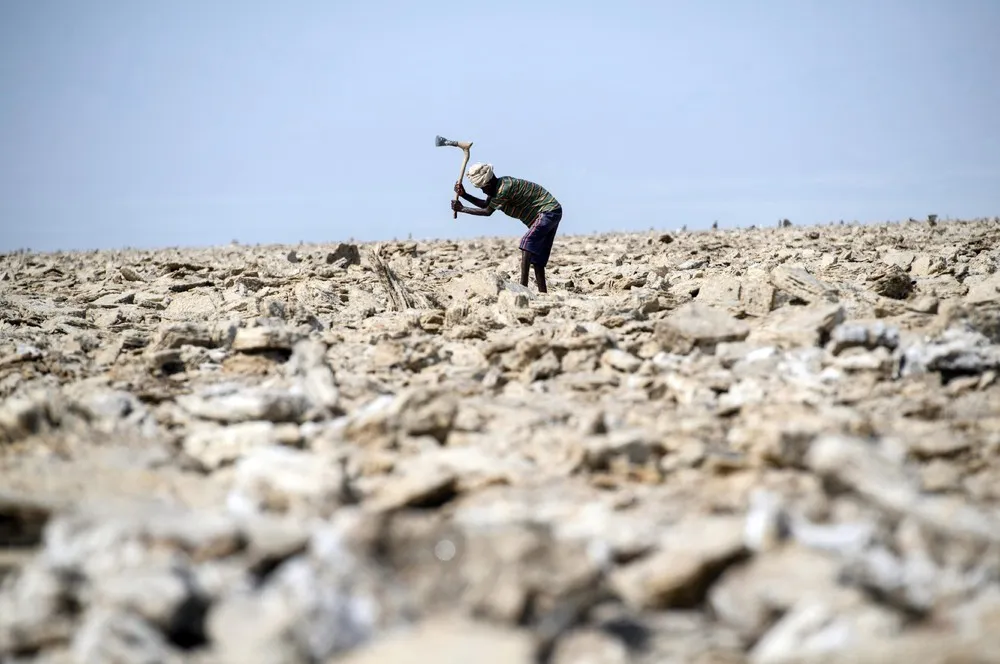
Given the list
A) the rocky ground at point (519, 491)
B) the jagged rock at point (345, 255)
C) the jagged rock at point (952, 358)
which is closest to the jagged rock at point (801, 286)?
the rocky ground at point (519, 491)

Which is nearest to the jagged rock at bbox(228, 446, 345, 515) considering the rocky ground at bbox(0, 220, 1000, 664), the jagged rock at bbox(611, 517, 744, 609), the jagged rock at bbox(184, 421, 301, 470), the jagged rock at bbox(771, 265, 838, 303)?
the rocky ground at bbox(0, 220, 1000, 664)

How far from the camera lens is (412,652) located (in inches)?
86.9

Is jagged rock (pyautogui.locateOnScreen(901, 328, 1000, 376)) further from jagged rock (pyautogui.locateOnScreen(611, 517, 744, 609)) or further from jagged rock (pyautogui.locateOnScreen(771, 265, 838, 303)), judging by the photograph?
jagged rock (pyautogui.locateOnScreen(611, 517, 744, 609))

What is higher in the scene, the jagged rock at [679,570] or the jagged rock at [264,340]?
the jagged rock at [264,340]

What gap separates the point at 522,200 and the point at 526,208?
94mm

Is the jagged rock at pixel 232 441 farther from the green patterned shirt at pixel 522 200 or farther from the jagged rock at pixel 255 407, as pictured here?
the green patterned shirt at pixel 522 200

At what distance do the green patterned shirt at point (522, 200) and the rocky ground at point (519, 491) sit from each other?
8.15 ft

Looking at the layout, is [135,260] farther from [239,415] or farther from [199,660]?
[199,660]

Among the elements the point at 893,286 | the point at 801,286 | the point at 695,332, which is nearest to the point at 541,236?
the point at 801,286

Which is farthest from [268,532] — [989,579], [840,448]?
[989,579]

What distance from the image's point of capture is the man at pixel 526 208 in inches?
324

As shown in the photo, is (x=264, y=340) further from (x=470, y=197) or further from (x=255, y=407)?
(x=470, y=197)

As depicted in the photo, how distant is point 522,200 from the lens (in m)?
8.38

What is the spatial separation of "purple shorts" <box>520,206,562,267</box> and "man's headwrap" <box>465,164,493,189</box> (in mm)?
673
